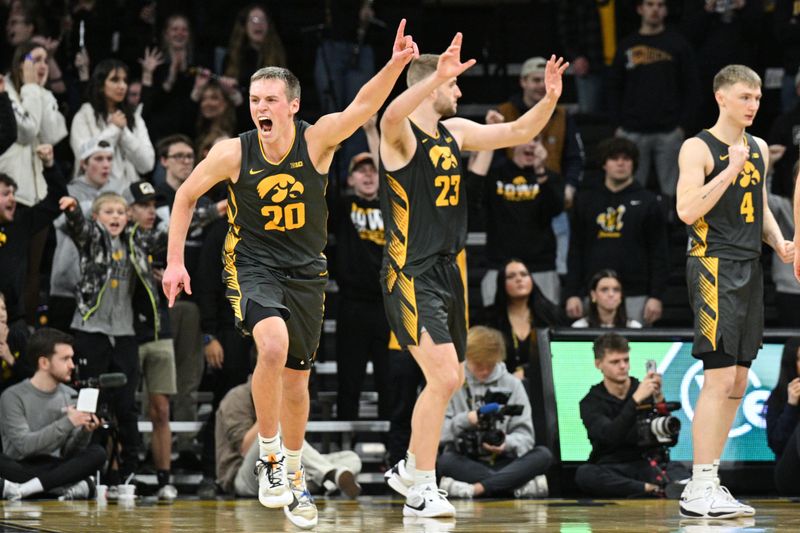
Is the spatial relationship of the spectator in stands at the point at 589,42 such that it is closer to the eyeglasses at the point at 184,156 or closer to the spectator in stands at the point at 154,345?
the eyeglasses at the point at 184,156

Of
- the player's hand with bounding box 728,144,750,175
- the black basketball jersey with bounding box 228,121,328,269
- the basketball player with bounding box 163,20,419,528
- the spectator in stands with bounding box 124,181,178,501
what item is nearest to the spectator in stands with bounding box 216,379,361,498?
the spectator in stands with bounding box 124,181,178,501

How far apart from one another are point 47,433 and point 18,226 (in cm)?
197

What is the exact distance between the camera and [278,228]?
7.57 m

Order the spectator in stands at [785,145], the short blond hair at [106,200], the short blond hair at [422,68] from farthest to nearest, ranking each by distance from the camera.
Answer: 1. the spectator in stands at [785,145]
2. the short blond hair at [106,200]
3. the short blond hair at [422,68]

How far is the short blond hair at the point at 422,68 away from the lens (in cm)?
856

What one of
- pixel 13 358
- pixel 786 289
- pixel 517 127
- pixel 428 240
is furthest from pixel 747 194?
pixel 13 358

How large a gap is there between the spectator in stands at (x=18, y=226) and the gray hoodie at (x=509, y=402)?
348 centimetres

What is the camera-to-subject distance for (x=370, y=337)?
39.0ft

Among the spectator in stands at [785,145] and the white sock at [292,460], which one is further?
the spectator in stands at [785,145]

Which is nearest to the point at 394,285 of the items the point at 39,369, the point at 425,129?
the point at 425,129

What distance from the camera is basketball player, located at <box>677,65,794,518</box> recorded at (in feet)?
26.8

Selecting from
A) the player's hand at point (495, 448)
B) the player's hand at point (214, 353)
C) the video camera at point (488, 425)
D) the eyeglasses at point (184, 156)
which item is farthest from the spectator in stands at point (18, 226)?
the player's hand at point (495, 448)

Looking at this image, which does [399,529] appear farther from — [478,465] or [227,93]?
[227,93]

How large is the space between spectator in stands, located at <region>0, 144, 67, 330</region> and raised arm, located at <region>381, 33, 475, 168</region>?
13.3 feet
